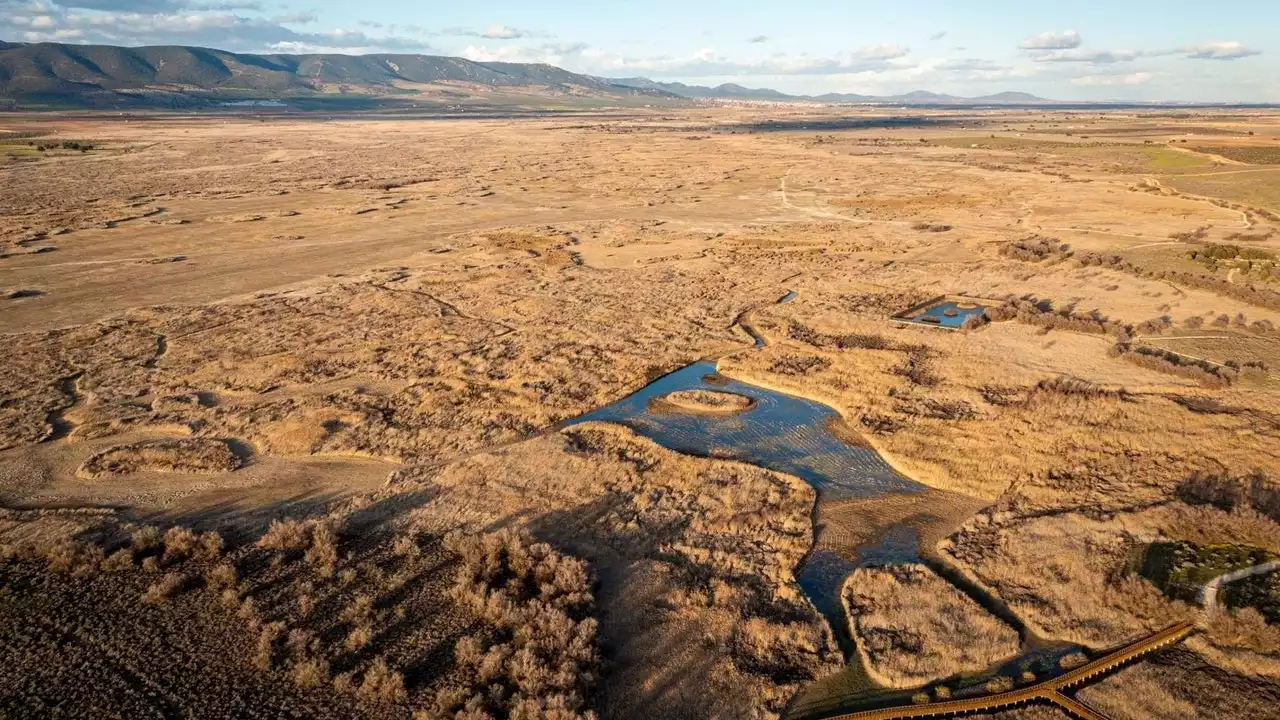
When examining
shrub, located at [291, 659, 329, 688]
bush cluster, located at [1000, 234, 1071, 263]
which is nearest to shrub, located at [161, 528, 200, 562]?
shrub, located at [291, 659, 329, 688]

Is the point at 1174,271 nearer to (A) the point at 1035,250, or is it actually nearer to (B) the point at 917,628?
(A) the point at 1035,250

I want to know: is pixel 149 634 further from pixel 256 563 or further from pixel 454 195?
pixel 454 195

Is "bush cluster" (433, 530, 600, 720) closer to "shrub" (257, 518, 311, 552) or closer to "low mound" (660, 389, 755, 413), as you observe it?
"shrub" (257, 518, 311, 552)

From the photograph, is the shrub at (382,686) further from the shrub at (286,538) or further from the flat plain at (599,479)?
the shrub at (286,538)

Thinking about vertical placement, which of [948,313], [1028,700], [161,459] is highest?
[948,313]

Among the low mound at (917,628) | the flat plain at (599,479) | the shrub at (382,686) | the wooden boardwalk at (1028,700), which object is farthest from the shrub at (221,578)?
the low mound at (917,628)

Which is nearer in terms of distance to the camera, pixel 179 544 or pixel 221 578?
pixel 221 578

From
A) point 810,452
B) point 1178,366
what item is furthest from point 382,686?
point 1178,366

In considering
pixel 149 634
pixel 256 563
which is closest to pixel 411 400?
pixel 256 563
